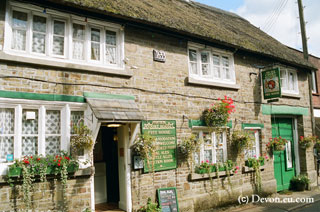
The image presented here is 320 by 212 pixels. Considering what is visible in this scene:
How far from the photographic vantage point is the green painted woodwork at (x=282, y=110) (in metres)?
10.6

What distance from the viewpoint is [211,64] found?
29.8 ft

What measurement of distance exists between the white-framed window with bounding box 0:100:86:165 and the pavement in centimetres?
519

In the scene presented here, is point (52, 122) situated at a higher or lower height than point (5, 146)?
higher

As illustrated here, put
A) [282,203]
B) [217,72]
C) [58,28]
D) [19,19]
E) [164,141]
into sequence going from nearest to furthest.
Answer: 1. [19,19]
2. [58,28]
3. [164,141]
4. [282,203]
5. [217,72]

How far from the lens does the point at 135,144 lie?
22.4 feet

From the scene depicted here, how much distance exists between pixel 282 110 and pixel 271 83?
166 centimetres

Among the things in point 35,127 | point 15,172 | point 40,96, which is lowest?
point 15,172

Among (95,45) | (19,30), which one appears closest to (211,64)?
(95,45)

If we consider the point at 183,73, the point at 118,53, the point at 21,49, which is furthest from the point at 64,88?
the point at 183,73

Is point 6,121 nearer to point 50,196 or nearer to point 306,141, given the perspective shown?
point 50,196

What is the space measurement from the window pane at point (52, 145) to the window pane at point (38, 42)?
6.58ft

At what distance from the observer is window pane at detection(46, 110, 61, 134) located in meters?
5.98

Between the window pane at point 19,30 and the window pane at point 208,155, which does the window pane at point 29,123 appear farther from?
the window pane at point 208,155

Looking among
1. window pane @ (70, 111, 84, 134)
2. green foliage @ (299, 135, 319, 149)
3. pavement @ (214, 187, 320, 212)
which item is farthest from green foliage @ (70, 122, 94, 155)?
green foliage @ (299, 135, 319, 149)
